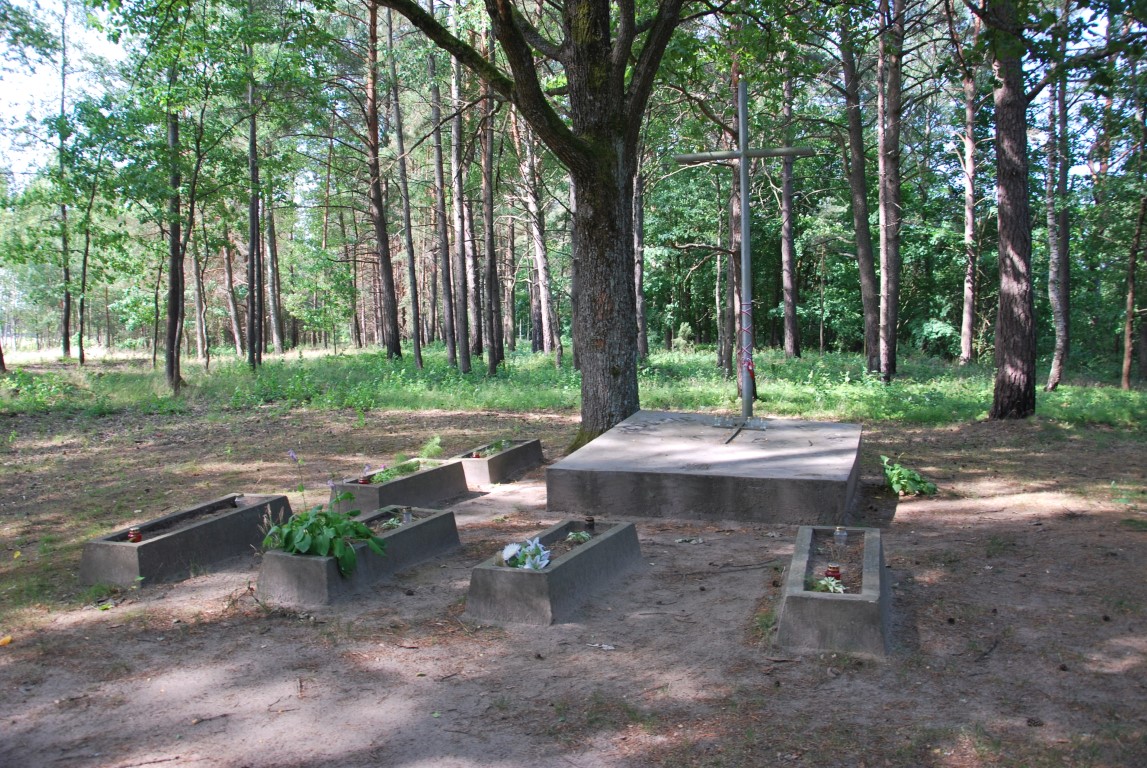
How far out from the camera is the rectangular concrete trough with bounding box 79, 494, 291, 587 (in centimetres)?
571

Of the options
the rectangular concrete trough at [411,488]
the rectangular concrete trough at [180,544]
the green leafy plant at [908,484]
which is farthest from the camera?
the green leafy plant at [908,484]

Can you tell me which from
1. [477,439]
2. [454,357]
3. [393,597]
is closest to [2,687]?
[393,597]

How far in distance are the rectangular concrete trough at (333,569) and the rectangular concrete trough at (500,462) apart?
285 centimetres

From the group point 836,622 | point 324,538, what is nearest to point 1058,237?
point 836,622

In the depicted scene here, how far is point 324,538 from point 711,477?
349 cm

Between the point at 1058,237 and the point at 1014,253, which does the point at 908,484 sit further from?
the point at 1058,237

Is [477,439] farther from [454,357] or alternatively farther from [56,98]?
[56,98]

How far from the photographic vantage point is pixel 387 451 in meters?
11.1

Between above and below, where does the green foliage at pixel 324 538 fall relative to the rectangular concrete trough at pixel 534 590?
above

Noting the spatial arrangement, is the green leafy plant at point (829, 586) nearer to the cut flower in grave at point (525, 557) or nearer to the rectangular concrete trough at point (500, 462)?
the cut flower in grave at point (525, 557)

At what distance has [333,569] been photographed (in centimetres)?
526

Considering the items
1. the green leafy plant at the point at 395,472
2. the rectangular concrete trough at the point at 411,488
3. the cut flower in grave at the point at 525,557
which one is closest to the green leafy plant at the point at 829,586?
the cut flower in grave at the point at 525,557

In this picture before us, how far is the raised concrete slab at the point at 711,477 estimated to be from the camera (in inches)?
279

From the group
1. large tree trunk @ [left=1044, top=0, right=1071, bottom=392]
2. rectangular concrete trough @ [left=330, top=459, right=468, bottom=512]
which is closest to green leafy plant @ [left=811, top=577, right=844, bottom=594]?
rectangular concrete trough @ [left=330, top=459, right=468, bottom=512]
